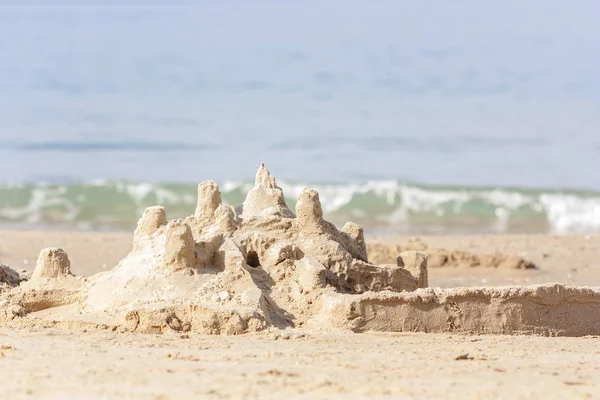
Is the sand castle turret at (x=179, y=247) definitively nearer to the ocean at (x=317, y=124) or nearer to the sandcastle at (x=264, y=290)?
the sandcastle at (x=264, y=290)

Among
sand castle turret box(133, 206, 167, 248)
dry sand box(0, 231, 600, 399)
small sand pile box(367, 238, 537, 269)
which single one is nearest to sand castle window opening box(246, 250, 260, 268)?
sand castle turret box(133, 206, 167, 248)

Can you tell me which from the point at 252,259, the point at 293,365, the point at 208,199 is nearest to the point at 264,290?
the point at 252,259

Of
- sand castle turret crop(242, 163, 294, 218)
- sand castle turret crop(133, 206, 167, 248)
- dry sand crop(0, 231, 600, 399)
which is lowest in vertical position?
dry sand crop(0, 231, 600, 399)

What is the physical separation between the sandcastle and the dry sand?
0.18 m

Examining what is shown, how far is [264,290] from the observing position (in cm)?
800

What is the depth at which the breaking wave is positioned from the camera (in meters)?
19.3

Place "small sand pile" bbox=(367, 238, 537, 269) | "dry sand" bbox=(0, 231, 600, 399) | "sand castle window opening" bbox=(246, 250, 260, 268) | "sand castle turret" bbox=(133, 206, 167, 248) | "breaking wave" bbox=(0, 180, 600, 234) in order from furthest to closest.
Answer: "breaking wave" bbox=(0, 180, 600, 234) < "small sand pile" bbox=(367, 238, 537, 269) < "sand castle turret" bbox=(133, 206, 167, 248) < "sand castle window opening" bbox=(246, 250, 260, 268) < "dry sand" bbox=(0, 231, 600, 399)

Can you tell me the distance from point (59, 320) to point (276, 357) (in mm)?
1717

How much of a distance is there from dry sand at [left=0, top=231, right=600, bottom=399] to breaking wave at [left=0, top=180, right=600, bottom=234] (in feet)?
36.5

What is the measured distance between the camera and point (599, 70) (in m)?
43.4

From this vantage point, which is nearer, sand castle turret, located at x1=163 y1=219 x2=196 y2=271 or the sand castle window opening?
sand castle turret, located at x1=163 y1=219 x2=196 y2=271

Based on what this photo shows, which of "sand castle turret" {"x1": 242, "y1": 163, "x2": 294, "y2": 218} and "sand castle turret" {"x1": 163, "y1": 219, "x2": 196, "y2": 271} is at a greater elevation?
"sand castle turret" {"x1": 242, "y1": 163, "x2": 294, "y2": 218}

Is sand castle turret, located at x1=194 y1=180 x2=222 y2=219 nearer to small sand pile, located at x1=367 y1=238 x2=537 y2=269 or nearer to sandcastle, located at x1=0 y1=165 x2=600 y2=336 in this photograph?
sandcastle, located at x1=0 y1=165 x2=600 y2=336

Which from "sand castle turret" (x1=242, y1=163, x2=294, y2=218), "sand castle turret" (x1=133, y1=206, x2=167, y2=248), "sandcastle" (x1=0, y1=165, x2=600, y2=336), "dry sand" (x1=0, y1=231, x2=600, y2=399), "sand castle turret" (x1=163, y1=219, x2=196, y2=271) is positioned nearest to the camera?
"dry sand" (x1=0, y1=231, x2=600, y2=399)
